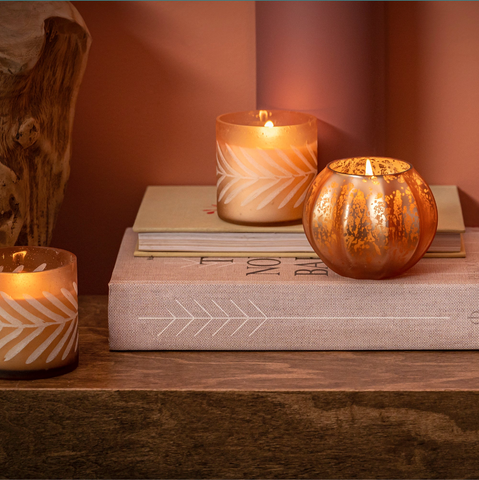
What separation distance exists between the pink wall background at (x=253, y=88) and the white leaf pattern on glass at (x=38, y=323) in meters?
0.31

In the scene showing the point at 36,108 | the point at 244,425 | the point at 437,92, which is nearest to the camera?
the point at 244,425

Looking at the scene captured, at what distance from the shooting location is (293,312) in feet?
2.06

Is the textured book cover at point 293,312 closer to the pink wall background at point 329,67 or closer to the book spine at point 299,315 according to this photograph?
the book spine at point 299,315

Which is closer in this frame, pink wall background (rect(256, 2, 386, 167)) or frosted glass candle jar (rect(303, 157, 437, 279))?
frosted glass candle jar (rect(303, 157, 437, 279))

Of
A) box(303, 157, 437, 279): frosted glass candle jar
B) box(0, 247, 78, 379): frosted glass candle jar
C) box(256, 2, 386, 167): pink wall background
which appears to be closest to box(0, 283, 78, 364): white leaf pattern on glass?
box(0, 247, 78, 379): frosted glass candle jar

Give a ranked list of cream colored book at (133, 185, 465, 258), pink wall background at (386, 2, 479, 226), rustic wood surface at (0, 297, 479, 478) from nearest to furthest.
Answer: rustic wood surface at (0, 297, 479, 478) → cream colored book at (133, 185, 465, 258) → pink wall background at (386, 2, 479, 226)

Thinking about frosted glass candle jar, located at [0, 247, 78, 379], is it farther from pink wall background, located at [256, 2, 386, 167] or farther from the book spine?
pink wall background, located at [256, 2, 386, 167]

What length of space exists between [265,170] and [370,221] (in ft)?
0.51

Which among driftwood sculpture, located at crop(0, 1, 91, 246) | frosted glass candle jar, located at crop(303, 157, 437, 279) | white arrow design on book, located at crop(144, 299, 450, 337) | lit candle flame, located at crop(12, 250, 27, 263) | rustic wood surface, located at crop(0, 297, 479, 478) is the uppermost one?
driftwood sculpture, located at crop(0, 1, 91, 246)

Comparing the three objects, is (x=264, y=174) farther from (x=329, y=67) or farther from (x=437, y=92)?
(x=437, y=92)

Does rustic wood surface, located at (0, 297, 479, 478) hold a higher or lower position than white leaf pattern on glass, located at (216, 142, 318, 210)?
lower

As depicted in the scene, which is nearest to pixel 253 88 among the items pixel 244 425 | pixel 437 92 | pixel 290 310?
pixel 437 92

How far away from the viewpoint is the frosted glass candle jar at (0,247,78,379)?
575 mm

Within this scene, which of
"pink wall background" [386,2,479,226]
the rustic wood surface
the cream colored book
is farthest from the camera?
"pink wall background" [386,2,479,226]
